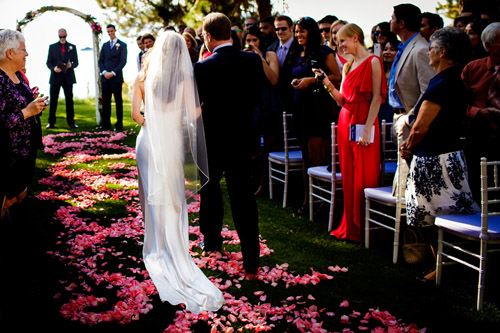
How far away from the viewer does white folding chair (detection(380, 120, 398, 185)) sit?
5.00 metres

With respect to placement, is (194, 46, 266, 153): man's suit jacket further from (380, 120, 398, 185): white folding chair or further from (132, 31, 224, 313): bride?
(380, 120, 398, 185): white folding chair

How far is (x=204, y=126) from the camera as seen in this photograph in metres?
4.02

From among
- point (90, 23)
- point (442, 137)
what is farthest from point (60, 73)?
point (442, 137)

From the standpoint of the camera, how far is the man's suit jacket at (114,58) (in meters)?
12.9

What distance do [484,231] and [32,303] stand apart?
10.5ft

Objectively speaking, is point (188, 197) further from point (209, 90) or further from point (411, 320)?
point (411, 320)

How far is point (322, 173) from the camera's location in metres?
5.38

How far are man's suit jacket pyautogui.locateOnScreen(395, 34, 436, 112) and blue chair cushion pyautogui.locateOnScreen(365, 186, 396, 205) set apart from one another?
0.79 meters

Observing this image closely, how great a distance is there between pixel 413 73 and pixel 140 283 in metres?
3.04

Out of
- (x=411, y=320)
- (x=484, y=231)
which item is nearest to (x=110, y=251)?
(x=411, y=320)

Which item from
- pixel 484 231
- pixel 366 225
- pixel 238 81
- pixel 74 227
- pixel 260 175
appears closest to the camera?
pixel 484 231

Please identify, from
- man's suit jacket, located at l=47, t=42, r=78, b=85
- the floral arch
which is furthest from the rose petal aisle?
the floral arch

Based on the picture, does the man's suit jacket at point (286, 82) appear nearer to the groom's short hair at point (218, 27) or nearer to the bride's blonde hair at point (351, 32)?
the bride's blonde hair at point (351, 32)

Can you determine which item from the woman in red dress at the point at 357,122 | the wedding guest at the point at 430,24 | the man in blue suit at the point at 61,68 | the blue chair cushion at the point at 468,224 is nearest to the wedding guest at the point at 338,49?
the wedding guest at the point at 430,24
